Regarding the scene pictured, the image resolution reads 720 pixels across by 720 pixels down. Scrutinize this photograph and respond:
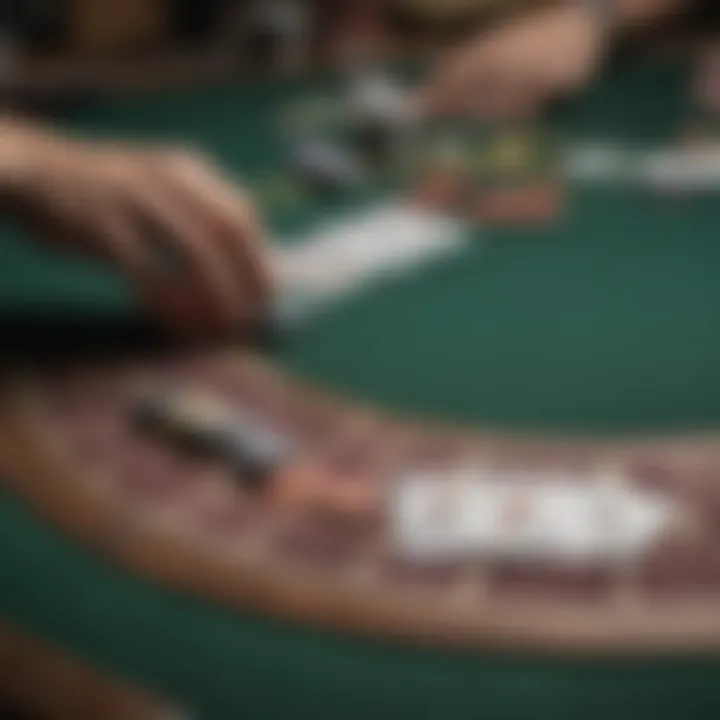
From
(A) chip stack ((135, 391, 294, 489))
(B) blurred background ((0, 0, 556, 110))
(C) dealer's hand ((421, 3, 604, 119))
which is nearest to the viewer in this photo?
(A) chip stack ((135, 391, 294, 489))

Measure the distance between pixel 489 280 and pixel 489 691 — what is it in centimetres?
51

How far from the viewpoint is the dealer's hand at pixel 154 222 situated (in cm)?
107

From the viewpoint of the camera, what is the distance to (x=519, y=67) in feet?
5.35

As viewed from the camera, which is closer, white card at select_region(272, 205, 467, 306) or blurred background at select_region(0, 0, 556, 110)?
white card at select_region(272, 205, 467, 306)

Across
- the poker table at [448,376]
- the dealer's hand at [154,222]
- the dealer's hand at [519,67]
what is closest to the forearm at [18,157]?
the dealer's hand at [154,222]

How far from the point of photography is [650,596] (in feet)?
2.60

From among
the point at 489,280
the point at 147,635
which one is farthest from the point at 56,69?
the point at 147,635

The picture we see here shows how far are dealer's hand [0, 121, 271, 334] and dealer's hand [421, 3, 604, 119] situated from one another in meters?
0.54

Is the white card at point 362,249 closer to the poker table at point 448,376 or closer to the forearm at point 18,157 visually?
the poker table at point 448,376

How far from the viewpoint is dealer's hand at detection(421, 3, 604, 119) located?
5.29 feet

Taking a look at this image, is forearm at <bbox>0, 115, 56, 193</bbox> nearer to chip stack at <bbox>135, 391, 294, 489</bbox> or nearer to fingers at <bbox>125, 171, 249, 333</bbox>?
fingers at <bbox>125, 171, 249, 333</bbox>

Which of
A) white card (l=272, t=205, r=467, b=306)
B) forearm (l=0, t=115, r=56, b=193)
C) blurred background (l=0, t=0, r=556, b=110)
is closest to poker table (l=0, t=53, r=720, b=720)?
white card (l=272, t=205, r=467, b=306)

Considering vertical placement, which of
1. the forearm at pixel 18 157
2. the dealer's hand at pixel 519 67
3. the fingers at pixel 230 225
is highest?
the dealer's hand at pixel 519 67

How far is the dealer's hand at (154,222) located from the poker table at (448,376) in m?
0.04
